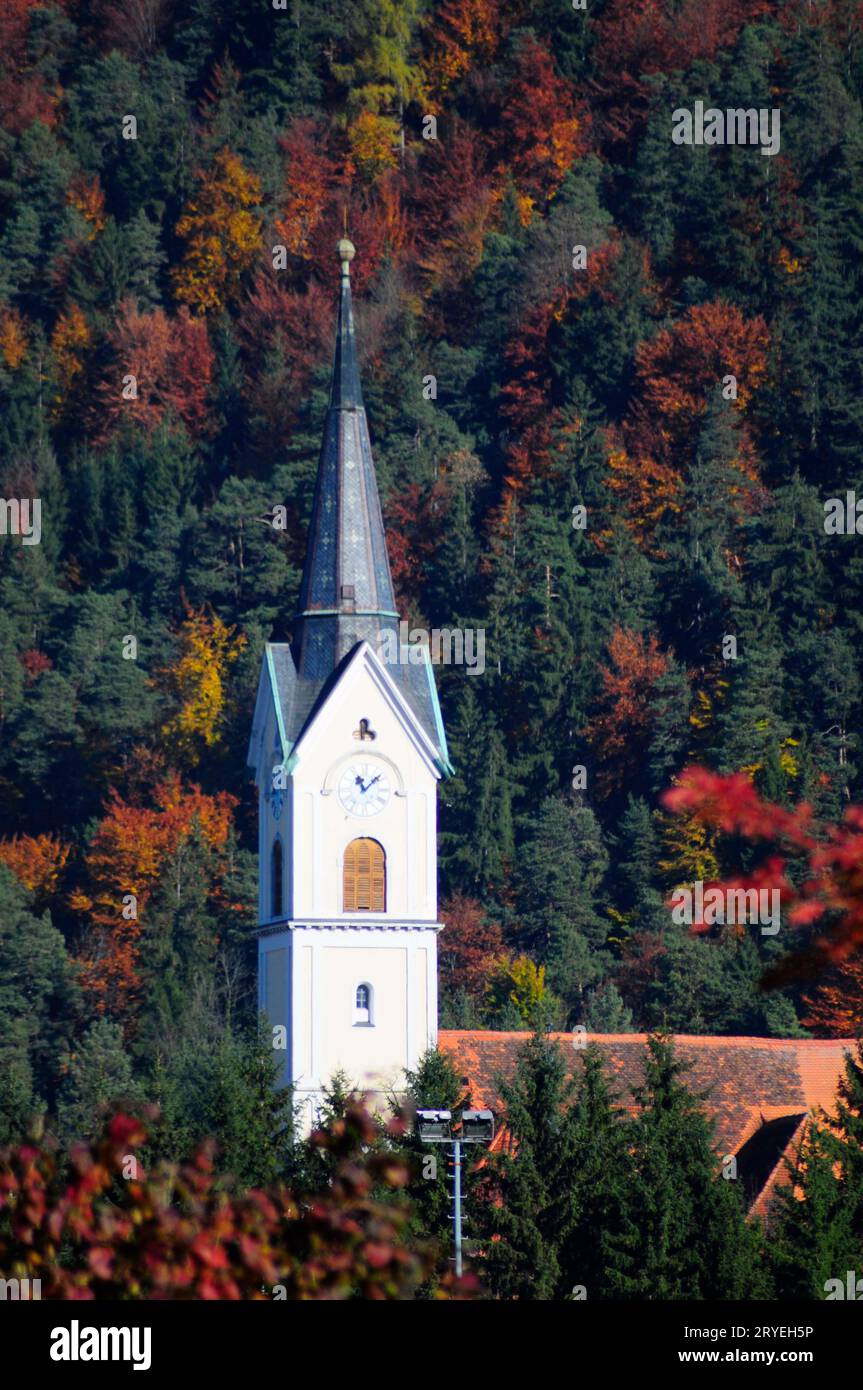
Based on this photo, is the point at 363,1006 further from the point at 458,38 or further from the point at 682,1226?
the point at 458,38

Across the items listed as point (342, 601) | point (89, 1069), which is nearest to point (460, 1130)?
point (342, 601)

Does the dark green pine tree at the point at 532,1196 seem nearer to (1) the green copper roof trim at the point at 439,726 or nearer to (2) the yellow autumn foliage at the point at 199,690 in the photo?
(1) the green copper roof trim at the point at 439,726

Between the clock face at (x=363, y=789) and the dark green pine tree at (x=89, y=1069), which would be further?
the dark green pine tree at (x=89, y=1069)

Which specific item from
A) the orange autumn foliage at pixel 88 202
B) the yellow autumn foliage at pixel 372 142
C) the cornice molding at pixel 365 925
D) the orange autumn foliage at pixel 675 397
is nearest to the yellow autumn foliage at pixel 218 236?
the orange autumn foliage at pixel 88 202

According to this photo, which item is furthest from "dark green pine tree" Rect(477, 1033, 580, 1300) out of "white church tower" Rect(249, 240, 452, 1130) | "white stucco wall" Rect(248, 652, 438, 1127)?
"white stucco wall" Rect(248, 652, 438, 1127)

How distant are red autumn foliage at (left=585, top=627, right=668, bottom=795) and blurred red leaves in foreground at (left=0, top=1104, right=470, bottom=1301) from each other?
62.5 meters

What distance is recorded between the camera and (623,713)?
253ft

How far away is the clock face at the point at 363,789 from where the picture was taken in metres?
53.0

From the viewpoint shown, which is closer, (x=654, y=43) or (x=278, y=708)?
(x=278, y=708)

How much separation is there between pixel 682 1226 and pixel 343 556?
1771cm

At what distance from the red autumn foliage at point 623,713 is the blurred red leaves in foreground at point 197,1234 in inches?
2460

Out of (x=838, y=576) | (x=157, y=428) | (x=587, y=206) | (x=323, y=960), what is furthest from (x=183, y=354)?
(x=323, y=960)

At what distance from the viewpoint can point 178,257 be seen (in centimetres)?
9612

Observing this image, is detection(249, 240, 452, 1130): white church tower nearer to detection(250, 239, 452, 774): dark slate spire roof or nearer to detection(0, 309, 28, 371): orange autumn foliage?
detection(250, 239, 452, 774): dark slate spire roof
